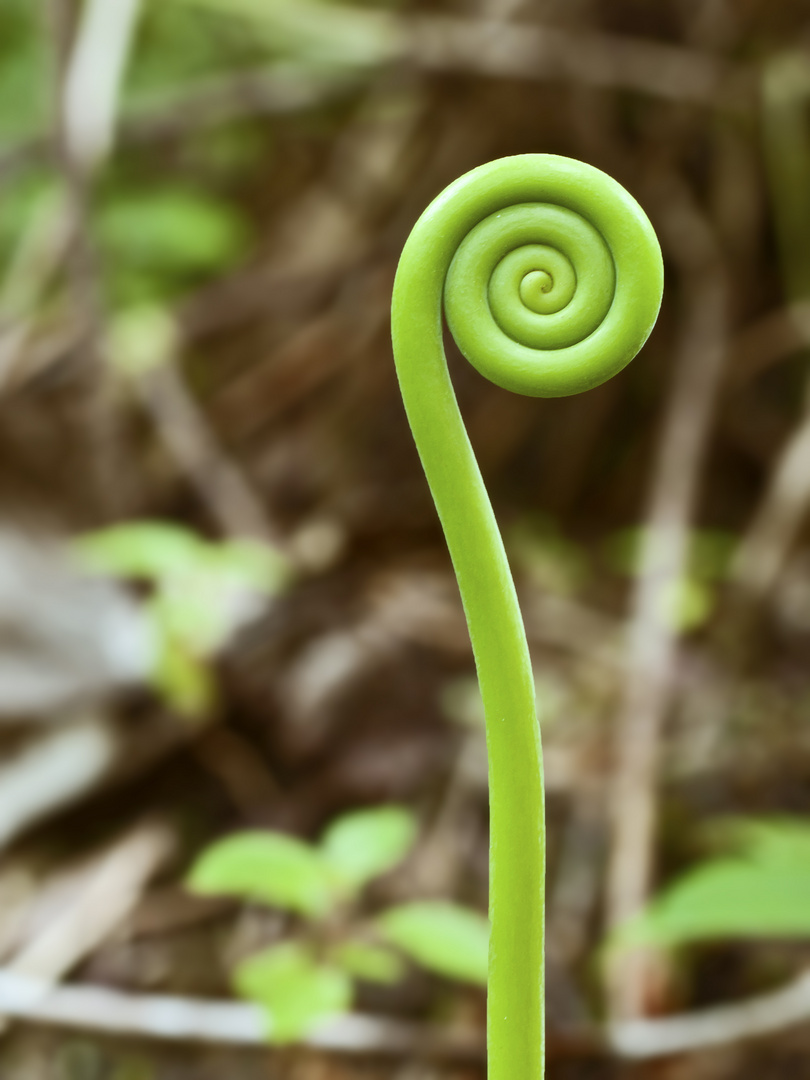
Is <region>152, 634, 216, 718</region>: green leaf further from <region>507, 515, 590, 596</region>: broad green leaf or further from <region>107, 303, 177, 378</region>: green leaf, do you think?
<region>107, 303, 177, 378</region>: green leaf

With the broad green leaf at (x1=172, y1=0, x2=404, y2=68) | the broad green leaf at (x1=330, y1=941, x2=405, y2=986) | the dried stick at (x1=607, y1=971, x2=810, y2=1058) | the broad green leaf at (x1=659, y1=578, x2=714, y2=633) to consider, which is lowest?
the dried stick at (x1=607, y1=971, x2=810, y2=1058)

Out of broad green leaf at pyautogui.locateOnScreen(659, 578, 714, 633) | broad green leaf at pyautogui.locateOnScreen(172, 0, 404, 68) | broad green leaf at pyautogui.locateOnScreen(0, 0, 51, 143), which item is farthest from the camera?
broad green leaf at pyautogui.locateOnScreen(0, 0, 51, 143)

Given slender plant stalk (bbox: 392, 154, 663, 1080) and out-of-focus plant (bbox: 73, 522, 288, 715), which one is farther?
out-of-focus plant (bbox: 73, 522, 288, 715)

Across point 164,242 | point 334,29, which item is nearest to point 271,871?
point 334,29

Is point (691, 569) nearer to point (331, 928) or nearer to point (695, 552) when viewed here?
point (695, 552)

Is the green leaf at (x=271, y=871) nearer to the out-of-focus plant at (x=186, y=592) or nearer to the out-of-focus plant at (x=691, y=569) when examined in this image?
the out-of-focus plant at (x=186, y=592)

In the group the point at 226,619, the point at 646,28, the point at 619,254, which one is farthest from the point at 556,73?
the point at 619,254

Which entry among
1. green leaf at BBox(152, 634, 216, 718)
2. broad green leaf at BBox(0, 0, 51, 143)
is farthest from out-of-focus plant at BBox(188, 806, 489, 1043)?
broad green leaf at BBox(0, 0, 51, 143)
